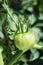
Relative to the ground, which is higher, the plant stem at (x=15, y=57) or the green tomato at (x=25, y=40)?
the green tomato at (x=25, y=40)

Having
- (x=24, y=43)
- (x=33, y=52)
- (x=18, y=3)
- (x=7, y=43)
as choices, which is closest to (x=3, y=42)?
(x=7, y=43)

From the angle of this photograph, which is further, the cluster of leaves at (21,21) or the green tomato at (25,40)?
the cluster of leaves at (21,21)

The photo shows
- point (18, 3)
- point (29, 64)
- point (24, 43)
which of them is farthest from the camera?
point (18, 3)

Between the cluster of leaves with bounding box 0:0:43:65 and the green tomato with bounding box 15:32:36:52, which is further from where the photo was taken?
the cluster of leaves with bounding box 0:0:43:65

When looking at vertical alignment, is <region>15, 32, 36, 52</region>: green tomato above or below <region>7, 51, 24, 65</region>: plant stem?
above

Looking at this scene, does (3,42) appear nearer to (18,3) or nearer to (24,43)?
(24,43)

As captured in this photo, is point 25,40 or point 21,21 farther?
point 21,21

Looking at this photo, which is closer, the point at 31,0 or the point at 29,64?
the point at 29,64

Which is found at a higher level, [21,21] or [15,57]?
[21,21]
